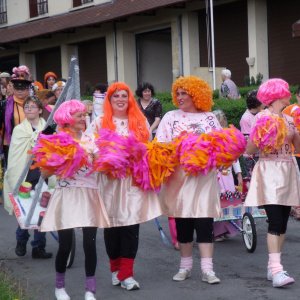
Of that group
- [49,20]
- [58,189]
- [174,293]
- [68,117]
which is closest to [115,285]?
[174,293]

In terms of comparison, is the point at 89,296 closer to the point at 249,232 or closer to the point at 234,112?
the point at 249,232

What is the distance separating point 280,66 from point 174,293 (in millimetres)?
14374

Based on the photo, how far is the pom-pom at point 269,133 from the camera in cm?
638

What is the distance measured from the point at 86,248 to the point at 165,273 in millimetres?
1328

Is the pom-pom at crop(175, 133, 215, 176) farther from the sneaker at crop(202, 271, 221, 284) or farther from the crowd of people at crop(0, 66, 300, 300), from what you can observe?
the sneaker at crop(202, 271, 221, 284)

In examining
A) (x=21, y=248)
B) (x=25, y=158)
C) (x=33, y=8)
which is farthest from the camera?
(x=33, y=8)

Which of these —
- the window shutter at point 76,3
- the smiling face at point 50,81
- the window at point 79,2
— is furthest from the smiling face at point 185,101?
the window shutter at point 76,3

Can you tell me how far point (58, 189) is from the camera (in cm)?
627

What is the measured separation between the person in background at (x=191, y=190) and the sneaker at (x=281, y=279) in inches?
21.3

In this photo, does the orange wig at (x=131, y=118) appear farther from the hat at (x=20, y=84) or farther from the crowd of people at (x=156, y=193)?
the hat at (x=20, y=84)

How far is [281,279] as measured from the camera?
252 inches

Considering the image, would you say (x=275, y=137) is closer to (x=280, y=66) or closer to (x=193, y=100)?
(x=193, y=100)

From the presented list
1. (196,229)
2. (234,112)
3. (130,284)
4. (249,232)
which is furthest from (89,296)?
(234,112)

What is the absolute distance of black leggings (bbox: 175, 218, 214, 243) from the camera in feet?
21.9
